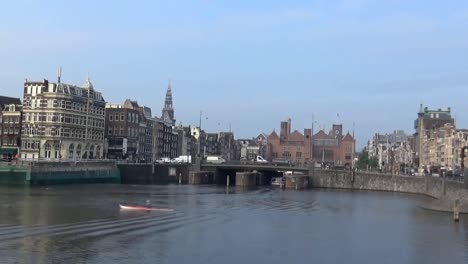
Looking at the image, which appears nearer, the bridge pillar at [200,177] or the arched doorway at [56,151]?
the arched doorway at [56,151]

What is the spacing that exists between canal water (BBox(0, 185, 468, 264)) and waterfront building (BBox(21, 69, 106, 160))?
66983 millimetres

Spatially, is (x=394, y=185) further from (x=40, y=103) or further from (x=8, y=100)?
(x=8, y=100)

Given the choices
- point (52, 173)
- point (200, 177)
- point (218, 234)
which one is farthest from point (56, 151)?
point (218, 234)

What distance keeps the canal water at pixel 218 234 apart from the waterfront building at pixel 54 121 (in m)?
67.0

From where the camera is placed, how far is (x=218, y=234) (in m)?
54.0

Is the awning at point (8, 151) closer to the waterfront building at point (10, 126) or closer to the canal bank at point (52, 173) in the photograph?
the waterfront building at point (10, 126)

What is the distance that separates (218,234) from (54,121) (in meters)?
104

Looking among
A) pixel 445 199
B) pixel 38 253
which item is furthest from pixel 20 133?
pixel 38 253

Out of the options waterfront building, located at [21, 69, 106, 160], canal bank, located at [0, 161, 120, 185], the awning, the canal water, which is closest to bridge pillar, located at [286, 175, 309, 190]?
canal bank, located at [0, 161, 120, 185]

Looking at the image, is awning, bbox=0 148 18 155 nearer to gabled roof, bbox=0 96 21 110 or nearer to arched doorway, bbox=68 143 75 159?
arched doorway, bbox=68 143 75 159

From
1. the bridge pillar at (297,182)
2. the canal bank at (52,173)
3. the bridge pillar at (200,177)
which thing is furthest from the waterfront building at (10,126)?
the bridge pillar at (297,182)

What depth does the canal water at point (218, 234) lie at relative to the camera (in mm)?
42062

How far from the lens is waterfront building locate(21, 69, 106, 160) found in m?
149

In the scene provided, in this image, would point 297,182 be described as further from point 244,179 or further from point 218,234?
point 218,234
